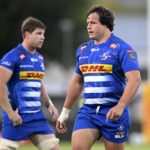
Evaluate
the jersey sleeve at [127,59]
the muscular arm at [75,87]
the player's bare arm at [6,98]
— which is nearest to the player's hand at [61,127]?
the muscular arm at [75,87]

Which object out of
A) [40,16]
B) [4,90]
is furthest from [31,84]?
[40,16]

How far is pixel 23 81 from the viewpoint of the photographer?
12.0m

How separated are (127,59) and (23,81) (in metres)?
1.74

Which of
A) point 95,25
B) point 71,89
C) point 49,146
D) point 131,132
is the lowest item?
point 131,132

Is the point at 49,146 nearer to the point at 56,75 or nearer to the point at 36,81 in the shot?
the point at 36,81

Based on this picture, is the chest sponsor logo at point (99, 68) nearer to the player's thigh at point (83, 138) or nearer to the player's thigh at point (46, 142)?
the player's thigh at point (83, 138)

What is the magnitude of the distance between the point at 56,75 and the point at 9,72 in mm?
52307

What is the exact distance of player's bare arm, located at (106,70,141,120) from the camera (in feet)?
A: 34.9

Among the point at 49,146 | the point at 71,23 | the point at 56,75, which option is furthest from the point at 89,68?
the point at 56,75

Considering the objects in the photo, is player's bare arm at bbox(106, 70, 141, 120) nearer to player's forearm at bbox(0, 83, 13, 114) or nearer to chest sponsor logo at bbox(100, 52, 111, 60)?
Answer: chest sponsor logo at bbox(100, 52, 111, 60)

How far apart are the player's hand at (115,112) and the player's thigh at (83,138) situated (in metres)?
0.39

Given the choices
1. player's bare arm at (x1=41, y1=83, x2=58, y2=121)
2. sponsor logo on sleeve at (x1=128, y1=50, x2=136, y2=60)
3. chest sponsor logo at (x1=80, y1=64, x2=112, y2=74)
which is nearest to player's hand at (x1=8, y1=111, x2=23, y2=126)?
player's bare arm at (x1=41, y1=83, x2=58, y2=121)

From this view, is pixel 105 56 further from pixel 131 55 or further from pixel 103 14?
pixel 103 14

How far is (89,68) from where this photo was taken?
439 inches
